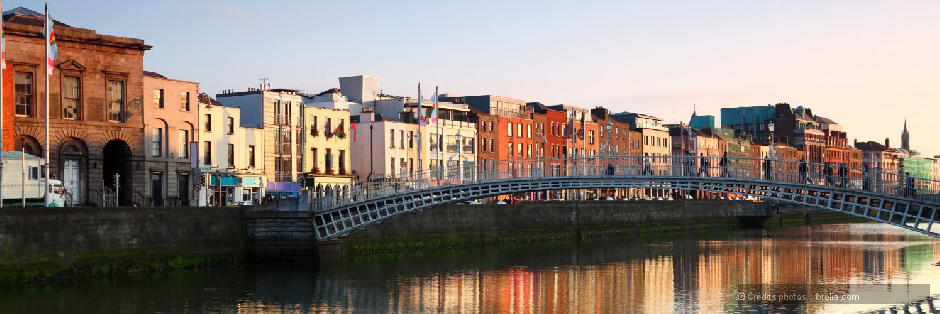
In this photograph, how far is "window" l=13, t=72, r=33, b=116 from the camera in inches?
1964

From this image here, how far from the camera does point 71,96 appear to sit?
170ft

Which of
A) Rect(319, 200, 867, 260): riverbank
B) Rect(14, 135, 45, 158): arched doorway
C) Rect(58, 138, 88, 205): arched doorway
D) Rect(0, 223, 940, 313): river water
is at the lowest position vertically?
Rect(0, 223, 940, 313): river water

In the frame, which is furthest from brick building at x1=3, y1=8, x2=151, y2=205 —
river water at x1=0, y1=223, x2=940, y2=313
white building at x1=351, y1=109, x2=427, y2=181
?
white building at x1=351, y1=109, x2=427, y2=181

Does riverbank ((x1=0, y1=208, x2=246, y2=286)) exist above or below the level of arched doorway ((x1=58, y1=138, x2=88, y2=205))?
below

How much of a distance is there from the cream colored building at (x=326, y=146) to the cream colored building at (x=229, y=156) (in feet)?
14.5

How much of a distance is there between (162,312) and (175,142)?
2270 cm

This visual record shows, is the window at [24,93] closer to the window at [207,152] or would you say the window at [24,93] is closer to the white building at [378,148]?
the window at [207,152]

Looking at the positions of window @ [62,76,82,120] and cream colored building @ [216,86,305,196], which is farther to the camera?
cream colored building @ [216,86,305,196]

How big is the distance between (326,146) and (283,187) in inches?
215

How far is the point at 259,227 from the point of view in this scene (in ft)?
175

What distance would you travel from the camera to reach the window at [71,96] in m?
51.6

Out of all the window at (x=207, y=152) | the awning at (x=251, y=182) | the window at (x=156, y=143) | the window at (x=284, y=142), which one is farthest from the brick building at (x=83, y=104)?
the window at (x=284, y=142)

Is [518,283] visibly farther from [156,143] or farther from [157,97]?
[157,97]

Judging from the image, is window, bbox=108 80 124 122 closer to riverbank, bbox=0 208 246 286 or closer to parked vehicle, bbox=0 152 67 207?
riverbank, bbox=0 208 246 286
